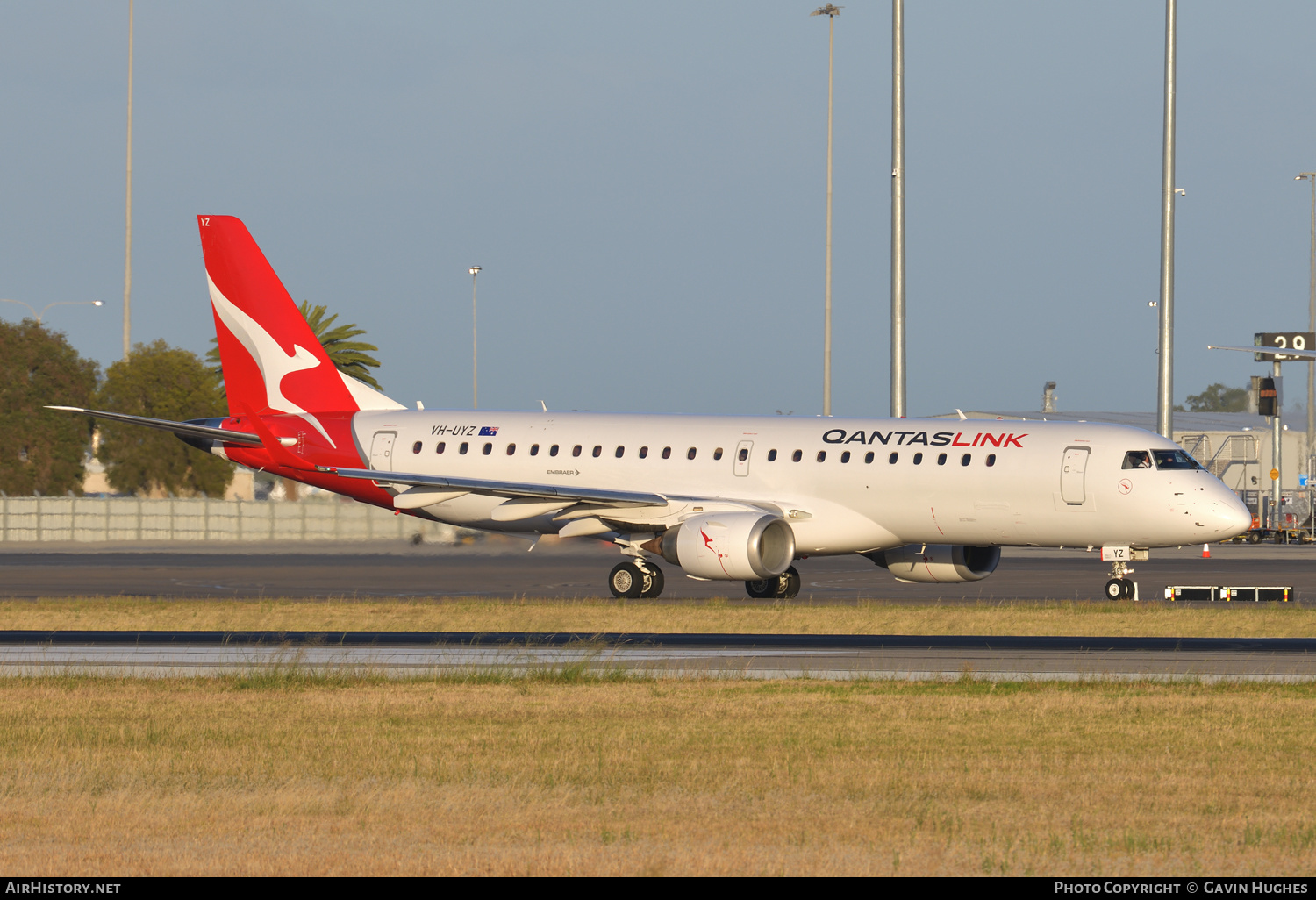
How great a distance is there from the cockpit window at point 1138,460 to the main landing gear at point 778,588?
670 centimetres

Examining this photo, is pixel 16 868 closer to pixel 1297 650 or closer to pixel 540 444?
pixel 1297 650

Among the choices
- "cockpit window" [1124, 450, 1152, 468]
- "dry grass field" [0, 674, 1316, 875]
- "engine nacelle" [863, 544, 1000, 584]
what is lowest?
"dry grass field" [0, 674, 1316, 875]

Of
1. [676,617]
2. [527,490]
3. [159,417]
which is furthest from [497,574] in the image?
[159,417]

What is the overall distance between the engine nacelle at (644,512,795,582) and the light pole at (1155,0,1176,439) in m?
19.4

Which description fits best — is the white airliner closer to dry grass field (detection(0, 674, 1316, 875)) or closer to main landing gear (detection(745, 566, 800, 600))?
main landing gear (detection(745, 566, 800, 600))

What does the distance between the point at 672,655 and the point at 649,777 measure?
9114 millimetres

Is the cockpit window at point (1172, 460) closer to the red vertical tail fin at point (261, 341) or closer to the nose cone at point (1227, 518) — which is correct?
the nose cone at point (1227, 518)

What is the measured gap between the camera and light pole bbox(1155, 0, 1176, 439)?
48875mm

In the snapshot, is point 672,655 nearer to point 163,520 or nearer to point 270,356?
point 270,356

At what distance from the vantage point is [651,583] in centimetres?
3444

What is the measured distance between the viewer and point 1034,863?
32.7 ft

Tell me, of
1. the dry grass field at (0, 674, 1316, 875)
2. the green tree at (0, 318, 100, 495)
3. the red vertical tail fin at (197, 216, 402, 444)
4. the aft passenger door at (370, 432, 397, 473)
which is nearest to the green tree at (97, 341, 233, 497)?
the green tree at (0, 318, 100, 495)

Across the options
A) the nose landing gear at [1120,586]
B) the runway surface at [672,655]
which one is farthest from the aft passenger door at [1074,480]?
the runway surface at [672,655]
